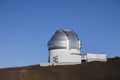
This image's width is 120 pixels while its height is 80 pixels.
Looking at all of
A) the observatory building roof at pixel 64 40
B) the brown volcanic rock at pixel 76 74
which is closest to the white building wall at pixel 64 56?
the observatory building roof at pixel 64 40

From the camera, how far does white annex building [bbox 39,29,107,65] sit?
41656mm

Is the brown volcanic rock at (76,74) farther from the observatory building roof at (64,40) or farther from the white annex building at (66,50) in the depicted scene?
the white annex building at (66,50)

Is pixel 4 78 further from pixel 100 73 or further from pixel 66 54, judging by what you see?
pixel 66 54

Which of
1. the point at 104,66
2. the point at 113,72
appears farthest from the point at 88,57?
the point at 113,72

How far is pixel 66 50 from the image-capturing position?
4181 cm

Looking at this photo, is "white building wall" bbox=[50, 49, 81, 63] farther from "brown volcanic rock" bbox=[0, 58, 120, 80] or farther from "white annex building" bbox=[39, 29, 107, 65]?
"brown volcanic rock" bbox=[0, 58, 120, 80]

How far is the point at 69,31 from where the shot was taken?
43.5m

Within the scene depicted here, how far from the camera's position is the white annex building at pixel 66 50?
4166 centimetres

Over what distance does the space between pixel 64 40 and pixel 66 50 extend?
57.1 inches

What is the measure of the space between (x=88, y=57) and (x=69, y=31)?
4.62 m

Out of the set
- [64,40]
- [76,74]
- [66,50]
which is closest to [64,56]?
[66,50]

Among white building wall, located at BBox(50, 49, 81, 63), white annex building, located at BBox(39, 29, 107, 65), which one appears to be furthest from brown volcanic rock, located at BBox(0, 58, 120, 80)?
white building wall, located at BBox(50, 49, 81, 63)

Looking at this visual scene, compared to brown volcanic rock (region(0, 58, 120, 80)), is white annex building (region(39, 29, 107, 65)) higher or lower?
higher

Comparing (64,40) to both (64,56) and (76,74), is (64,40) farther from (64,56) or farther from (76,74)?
(76,74)
